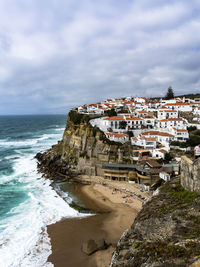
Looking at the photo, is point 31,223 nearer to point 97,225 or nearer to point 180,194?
point 97,225

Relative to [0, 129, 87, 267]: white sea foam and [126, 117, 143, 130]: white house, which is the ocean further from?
[126, 117, 143, 130]: white house

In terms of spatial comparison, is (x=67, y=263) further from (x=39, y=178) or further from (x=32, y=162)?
(x=32, y=162)

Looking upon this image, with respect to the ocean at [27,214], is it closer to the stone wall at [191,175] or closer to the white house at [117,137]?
the stone wall at [191,175]

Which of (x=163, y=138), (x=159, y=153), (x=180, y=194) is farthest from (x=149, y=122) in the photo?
(x=180, y=194)

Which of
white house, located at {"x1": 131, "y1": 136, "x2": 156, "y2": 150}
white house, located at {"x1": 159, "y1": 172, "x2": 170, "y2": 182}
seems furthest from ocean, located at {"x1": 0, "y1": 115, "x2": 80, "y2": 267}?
white house, located at {"x1": 131, "y1": 136, "x2": 156, "y2": 150}

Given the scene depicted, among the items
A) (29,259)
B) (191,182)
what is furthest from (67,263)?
(191,182)

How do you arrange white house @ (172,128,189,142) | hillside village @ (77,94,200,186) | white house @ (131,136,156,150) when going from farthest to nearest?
white house @ (172,128,189,142) → white house @ (131,136,156,150) → hillside village @ (77,94,200,186)

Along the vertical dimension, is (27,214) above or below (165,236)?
below

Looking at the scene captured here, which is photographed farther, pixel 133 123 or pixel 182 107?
pixel 182 107
